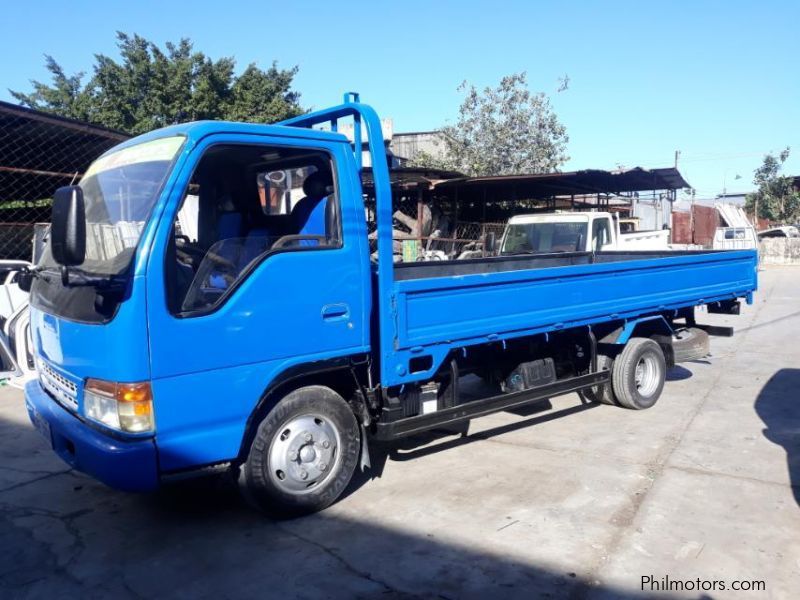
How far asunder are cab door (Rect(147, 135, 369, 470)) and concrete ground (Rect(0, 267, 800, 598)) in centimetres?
70

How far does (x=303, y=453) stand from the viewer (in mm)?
4047

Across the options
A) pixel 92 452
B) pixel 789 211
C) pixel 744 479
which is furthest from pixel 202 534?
pixel 789 211

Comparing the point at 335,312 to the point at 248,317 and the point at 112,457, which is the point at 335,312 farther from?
the point at 112,457

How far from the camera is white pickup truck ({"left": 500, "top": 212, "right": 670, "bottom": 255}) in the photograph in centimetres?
1074

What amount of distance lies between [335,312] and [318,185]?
85 centimetres

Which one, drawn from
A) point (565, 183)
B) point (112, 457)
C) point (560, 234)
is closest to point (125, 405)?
point (112, 457)

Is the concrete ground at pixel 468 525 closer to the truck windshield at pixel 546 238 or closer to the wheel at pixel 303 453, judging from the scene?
the wheel at pixel 303 453

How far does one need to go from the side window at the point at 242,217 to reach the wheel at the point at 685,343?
4212 millimetres

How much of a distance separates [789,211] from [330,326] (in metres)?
38.4

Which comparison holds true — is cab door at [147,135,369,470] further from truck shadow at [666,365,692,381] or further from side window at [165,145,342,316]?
truck shadow at [666,365,692,381]

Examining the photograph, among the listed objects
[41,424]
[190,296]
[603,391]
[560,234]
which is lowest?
[603,391]

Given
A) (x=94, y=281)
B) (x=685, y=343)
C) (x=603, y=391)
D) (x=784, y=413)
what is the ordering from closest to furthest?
(x=94, y=281), (x=784, y=413), (x=603, y=391), (x=685, y=343)

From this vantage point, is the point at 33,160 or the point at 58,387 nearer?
the point at 58,387

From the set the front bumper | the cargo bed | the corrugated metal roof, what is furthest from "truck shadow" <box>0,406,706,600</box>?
the corrugated metal roof
